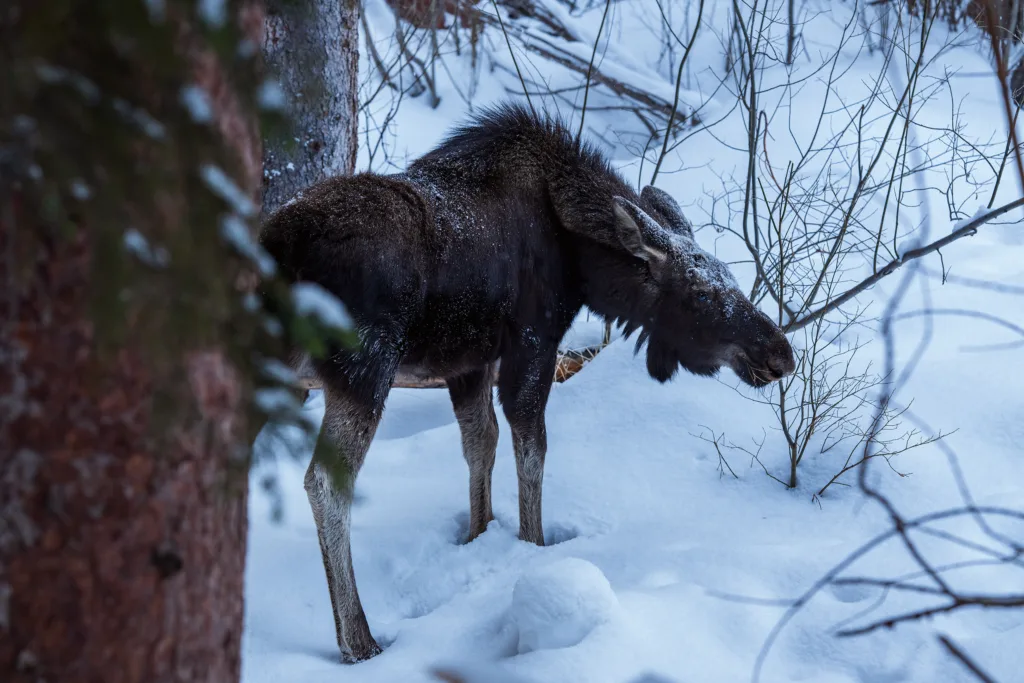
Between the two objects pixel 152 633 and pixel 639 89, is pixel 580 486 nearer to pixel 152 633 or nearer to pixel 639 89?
pixel 152 633

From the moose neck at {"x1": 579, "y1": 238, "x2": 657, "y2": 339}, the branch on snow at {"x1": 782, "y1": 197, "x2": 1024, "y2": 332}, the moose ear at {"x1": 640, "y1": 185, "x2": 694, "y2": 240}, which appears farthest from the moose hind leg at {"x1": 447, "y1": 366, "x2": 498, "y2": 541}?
the branch on snow at {"x1": 782, "y1": 197, "x2": 1024, "y2": 332}

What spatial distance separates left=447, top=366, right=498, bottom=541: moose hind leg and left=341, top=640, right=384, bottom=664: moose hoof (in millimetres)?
1152

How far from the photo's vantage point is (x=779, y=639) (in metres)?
3.72

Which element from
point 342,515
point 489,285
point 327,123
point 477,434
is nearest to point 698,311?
point 489,285

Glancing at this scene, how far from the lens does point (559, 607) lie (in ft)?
11.7

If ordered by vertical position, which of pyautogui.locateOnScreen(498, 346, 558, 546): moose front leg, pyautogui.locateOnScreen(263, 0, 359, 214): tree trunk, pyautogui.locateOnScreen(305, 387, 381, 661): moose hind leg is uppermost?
pyautogui.locateOnScreen(263, 0, 359, 214): tree trunk

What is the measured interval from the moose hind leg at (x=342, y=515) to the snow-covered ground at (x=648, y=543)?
14 cm

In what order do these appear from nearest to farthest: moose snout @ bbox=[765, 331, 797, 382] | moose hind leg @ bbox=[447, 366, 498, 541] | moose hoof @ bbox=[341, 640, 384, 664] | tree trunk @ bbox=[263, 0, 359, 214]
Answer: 1. moose hoof @ bbox=[341, 640, 384, 664]
2. moose snout @ bbox=[765, 331, 797, 382]
3. moose hind leg @ bbox=[447, 366, 498, 541]
4. tree trunk @ bbox=[263, 0, 359, 214]

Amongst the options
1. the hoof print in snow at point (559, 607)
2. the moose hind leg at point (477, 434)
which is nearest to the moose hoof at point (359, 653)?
the hoof print in snow at point (559, 607)

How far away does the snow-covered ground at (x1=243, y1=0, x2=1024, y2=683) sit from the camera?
356 centimetres

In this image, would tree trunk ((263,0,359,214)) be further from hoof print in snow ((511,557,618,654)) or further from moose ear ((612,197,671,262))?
hoof print in snow ((511,557,618,654))

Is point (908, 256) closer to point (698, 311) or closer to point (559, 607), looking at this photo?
point (698, 311)

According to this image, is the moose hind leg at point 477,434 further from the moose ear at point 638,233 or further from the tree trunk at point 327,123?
the tree trunk at point 327,123

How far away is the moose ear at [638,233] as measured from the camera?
4.77 metres
